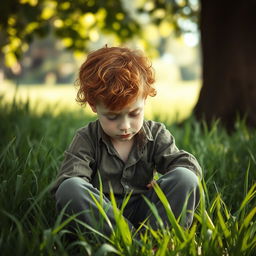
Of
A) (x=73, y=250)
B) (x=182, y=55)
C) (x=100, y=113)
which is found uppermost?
(x=100, y=113)

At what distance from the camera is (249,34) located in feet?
16.2

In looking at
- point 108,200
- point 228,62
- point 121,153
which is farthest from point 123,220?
point 228,62

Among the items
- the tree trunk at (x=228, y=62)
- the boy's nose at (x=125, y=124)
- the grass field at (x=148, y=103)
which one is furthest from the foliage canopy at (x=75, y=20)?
the boy's nose at (x=125, y=124)

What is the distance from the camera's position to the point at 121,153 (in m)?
2.01

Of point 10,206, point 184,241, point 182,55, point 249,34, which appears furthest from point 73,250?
point 182,55

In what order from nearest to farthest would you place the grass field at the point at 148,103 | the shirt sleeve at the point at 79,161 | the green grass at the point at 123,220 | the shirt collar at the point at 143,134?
the green grass at the point at 123,220 < the shirt sleeve at the point at 79,161 < the shirt collar at the point at 143,134 < the grass field at the point at 148,103

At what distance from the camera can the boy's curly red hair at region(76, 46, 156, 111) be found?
5.96 feet

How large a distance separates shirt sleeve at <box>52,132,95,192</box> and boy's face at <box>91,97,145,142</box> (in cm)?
13

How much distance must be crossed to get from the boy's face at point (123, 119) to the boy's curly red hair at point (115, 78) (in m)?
0.03

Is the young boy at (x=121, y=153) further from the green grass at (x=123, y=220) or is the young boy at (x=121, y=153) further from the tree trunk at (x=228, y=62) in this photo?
the tree trunk at (x=228, y=62)

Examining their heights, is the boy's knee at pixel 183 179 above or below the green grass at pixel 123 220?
above

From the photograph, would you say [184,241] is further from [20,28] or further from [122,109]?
[20,28]

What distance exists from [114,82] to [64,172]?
44 centimetres

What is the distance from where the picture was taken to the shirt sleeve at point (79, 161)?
6.17 ft
